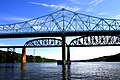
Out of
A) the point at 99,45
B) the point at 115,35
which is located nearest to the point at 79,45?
the point at 99,45

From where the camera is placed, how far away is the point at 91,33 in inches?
5610

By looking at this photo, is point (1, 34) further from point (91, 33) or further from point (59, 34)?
point (91, 33)

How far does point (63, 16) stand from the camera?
5999 inches

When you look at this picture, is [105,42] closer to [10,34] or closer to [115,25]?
[115,25]

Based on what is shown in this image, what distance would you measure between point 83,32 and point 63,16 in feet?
54.6

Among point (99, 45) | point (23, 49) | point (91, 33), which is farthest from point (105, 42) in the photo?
point (23, 49)

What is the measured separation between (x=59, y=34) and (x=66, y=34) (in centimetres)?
400

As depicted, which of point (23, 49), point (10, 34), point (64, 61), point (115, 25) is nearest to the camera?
point (64, 61)

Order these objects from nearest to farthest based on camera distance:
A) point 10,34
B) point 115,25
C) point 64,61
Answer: point 64,61 → point 115,25 → point 10,34

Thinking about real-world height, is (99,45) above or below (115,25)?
below

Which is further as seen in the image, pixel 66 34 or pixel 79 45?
pixel 79 45

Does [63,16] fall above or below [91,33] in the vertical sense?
above

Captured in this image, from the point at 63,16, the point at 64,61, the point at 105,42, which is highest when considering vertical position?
the point at 63,16

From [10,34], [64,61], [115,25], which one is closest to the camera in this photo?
[64,61]
